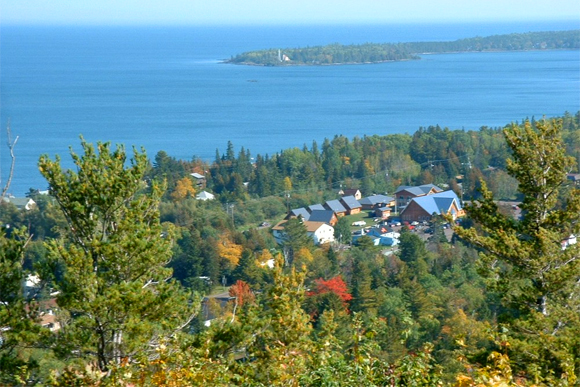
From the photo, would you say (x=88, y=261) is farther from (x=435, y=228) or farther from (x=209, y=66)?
(x=209, y=66)

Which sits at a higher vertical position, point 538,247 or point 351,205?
point 538,247

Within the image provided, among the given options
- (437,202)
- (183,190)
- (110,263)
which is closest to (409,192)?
(437,202)

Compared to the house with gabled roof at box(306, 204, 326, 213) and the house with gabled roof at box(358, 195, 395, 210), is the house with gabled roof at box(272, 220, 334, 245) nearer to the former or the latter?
the house with gabled roof at box(306, 204, 326, 213)

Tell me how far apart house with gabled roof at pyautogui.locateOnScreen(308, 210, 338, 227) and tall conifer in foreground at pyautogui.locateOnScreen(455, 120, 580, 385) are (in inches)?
584

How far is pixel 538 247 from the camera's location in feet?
14.6

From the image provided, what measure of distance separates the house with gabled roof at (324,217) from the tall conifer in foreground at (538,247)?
14826mm

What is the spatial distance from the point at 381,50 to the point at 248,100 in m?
37.0

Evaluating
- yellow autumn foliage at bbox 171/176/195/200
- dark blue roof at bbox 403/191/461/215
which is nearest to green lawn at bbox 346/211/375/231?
dark blue roof at bbox 403/191/461/215

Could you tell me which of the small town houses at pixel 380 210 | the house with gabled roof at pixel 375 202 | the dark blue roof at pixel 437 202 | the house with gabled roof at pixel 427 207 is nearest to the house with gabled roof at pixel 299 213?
the small town houses at pixel 380 210

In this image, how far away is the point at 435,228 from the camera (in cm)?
1819

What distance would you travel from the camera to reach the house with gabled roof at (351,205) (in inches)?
850

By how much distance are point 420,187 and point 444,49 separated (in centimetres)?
7412

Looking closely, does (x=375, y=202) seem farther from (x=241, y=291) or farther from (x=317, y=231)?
(x=241, y=291)

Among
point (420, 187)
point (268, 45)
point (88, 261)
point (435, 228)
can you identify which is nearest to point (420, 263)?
point (435, 228)
